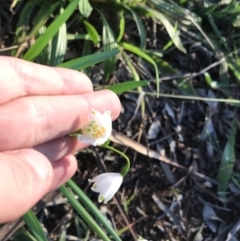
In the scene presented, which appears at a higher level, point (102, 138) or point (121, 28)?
point (121, 28)

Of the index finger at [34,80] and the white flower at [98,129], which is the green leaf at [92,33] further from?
the white flower at [98,129]

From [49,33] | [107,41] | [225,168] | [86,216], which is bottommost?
[225,168]

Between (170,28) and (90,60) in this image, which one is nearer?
(90,60)

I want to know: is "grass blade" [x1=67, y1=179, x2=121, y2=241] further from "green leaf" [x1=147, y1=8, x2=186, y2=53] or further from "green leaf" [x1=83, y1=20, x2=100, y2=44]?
"green leaf" [x1=147, y1=8, x2=186, y2=53]

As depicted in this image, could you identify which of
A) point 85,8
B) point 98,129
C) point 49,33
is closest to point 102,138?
point 98,129

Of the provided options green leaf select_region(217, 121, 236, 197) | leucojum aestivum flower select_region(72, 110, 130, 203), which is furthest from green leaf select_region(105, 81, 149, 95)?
green leaf select_region(217, 121, 236, 197)

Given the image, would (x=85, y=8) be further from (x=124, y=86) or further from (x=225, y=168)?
(x=225, y=168)

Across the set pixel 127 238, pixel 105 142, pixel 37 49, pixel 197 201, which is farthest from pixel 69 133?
pixel 197 201
